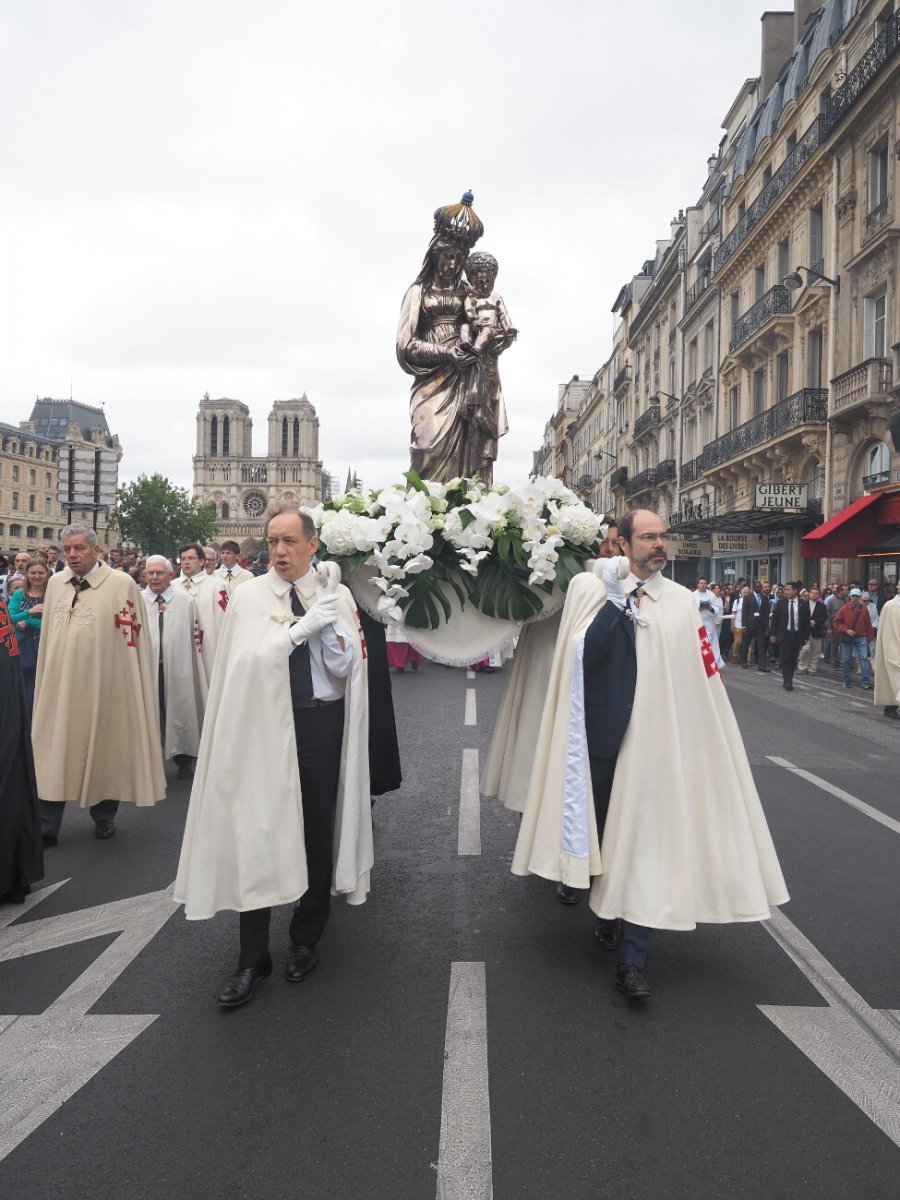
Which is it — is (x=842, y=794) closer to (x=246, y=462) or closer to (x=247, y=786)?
(x=247, y=786)

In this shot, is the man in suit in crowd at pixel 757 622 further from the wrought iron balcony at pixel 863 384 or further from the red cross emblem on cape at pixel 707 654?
the red cross emblem on cape at pixel 707 654

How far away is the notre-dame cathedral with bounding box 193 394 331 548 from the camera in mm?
147625

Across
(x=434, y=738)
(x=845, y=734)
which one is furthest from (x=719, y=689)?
(x=845, y=734)

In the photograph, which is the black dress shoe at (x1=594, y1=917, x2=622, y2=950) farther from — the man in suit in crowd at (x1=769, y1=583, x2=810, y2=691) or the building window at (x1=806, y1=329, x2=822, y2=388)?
the building window at (x1=806, y1=329, x2=822, y2=388)

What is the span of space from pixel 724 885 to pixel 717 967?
49cm

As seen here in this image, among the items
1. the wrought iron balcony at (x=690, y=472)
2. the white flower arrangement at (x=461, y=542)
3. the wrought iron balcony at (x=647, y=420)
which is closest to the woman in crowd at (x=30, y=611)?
the white flower arrangement at (x=461, y=542)

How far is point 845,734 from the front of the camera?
1026cm

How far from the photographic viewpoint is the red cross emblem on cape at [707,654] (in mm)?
3689

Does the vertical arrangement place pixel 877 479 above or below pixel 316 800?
above

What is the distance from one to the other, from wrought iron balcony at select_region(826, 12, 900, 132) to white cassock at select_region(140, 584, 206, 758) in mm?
20524

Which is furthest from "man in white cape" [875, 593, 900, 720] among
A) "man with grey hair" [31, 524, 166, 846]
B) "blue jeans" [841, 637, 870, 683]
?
"man with grey hair" [31, 524, 166, 846]

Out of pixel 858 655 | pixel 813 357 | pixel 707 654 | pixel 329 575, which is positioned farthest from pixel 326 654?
pixel 813 357

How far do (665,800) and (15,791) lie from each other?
331 centimetres

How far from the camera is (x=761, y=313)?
2756 centimetres
